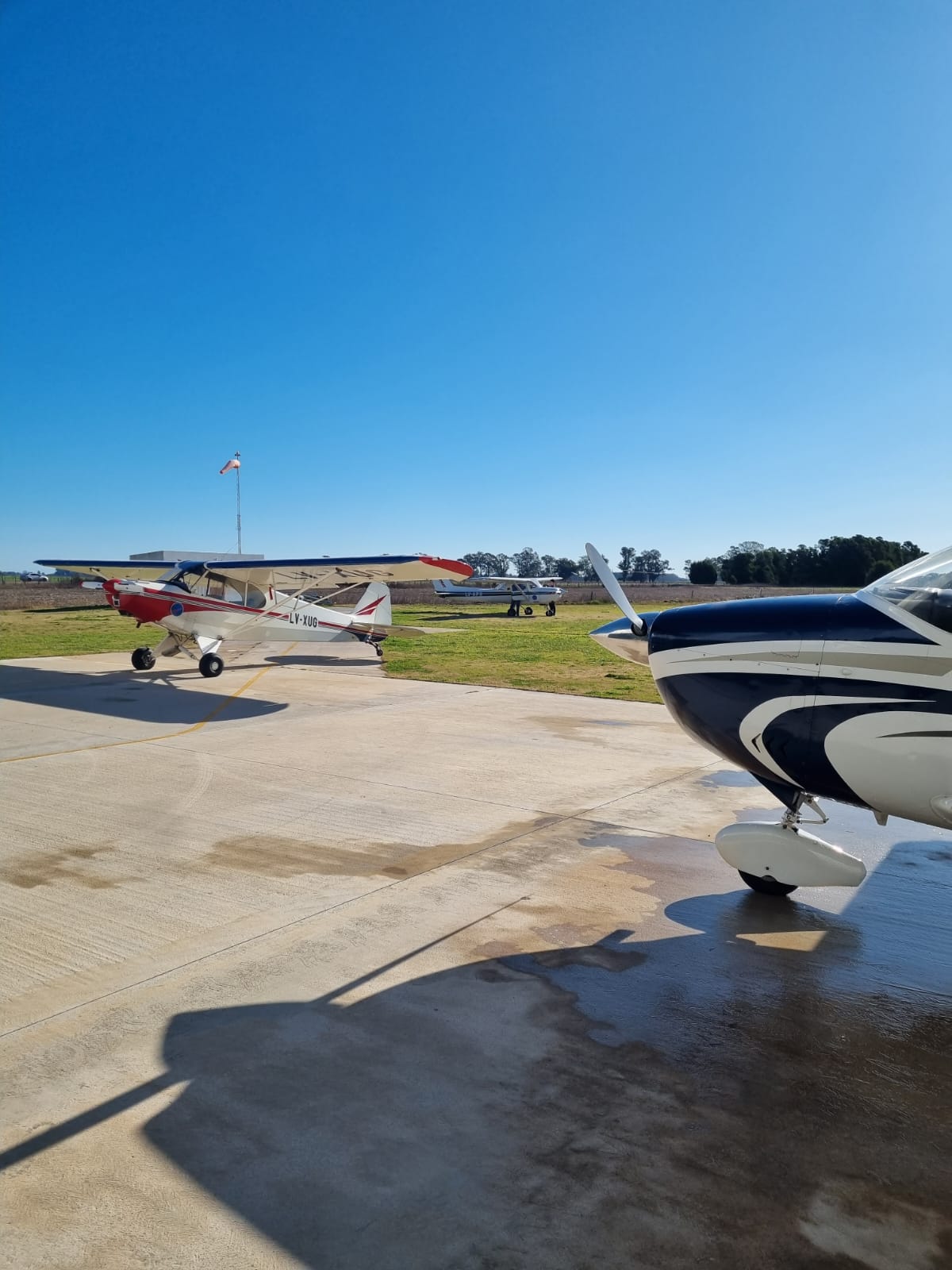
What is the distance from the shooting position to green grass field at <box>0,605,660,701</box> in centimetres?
1602

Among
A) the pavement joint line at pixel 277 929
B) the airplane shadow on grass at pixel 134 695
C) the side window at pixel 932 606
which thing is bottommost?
the pavement joint line at pixel 277 929

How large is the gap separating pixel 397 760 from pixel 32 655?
1447 centimetres

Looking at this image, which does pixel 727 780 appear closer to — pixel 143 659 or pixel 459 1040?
pixel 459 1040

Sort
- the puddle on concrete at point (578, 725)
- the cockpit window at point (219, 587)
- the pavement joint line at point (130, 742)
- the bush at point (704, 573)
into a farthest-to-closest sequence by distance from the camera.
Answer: the bush at point (704, 573) < the cockpit window at point (219, 587) < the puddle on concrete at point (578, 725) < the pavement joint line at point (130, 742)

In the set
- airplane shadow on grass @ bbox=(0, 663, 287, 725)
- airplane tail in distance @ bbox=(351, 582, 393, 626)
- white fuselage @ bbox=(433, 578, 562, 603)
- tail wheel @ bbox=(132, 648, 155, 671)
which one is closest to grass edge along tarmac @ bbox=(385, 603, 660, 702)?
airplane tail in distance @ bbox=(351, 582, 393, 626)

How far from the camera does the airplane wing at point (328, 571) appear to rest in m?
14.5

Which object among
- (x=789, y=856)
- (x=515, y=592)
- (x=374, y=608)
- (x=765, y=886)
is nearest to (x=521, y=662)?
(x=374, y=608)

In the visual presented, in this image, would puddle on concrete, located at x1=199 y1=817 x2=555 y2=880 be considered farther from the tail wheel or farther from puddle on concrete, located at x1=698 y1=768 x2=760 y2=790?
the tail wheel

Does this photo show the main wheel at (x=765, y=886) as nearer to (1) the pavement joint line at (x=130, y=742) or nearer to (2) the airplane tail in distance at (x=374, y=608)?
(1) the pavement joint line at (x=130, y=742)

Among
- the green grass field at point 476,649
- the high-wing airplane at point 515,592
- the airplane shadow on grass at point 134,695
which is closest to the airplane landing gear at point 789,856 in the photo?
the green grass field at point 476,649

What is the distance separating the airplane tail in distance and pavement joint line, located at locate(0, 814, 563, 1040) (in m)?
14.8

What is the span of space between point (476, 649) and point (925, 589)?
63.9 feet

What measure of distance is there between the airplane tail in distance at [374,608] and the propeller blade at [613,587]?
593 inches

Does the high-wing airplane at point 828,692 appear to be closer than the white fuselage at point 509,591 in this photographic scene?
Yes
